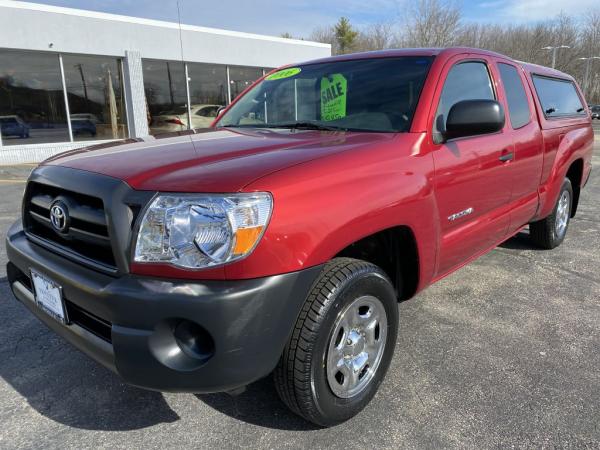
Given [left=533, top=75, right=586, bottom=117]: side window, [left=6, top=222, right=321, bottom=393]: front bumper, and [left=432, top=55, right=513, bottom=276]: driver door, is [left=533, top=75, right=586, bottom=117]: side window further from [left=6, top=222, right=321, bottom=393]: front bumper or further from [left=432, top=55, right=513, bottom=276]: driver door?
[left=6, top=222, right=321, bottom=393]: front bumper

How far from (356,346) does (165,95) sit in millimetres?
14502

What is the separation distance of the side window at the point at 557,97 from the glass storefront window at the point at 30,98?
12.5 metres

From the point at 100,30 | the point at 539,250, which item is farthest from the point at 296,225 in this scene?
the point at 100,30

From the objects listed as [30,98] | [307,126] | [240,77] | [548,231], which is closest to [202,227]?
[307,126]

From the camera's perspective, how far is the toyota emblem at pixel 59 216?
2.03 metres

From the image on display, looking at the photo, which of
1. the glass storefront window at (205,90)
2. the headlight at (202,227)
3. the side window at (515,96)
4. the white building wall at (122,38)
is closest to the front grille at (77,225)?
the headlight at (202,227)

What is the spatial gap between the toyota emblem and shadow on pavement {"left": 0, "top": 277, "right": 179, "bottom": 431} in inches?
36.7

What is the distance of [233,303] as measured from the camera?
5.41ft

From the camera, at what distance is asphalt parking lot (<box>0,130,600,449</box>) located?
2.11 m

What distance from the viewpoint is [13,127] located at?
40.8 ft

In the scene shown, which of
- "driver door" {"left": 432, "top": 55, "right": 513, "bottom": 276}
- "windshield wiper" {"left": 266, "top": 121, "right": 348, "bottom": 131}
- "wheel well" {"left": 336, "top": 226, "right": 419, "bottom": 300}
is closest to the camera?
"wheel well" {"left": 336, "top": 226, "right": 419, "bottom": 300}

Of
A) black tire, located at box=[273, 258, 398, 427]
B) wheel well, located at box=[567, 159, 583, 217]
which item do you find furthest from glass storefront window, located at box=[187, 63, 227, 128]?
black tire, located at box=[273, 258, 398, 427]

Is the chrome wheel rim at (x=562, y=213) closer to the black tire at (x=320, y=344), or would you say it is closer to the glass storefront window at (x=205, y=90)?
the black tire at (x=320, y=344)

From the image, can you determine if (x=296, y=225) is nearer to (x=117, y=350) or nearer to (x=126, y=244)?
(x=126, y=244)
